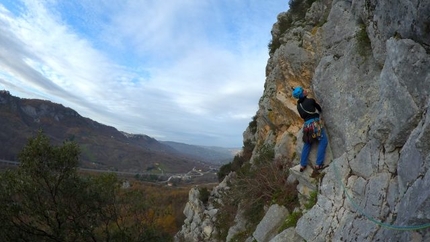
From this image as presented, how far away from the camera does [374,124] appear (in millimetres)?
7477

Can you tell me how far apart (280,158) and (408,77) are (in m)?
8.64

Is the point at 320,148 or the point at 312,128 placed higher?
the point at 312,128

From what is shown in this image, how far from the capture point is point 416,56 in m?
6.08

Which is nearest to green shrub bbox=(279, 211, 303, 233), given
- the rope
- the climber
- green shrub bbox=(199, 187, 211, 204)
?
the climber

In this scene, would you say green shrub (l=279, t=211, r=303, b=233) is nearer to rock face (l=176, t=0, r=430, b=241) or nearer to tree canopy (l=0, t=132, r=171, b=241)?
rock face (l=176, t=0, r=430, b=241)

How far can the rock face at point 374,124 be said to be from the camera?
226 inches

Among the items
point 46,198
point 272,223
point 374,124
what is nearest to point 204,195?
point 46,198

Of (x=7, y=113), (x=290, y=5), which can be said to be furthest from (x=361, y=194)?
(x=7, y=113)

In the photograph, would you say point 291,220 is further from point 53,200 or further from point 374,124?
point 53,200

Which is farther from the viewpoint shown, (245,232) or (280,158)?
(245,232)

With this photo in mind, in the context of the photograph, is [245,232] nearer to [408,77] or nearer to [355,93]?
[355,93]

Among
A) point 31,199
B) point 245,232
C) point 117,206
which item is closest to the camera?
point 31,199

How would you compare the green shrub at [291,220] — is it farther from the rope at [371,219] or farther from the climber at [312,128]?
the rope at [371,219]

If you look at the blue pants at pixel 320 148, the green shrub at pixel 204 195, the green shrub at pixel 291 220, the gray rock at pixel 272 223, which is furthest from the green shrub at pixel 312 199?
the green shrub at pixel 204 195
